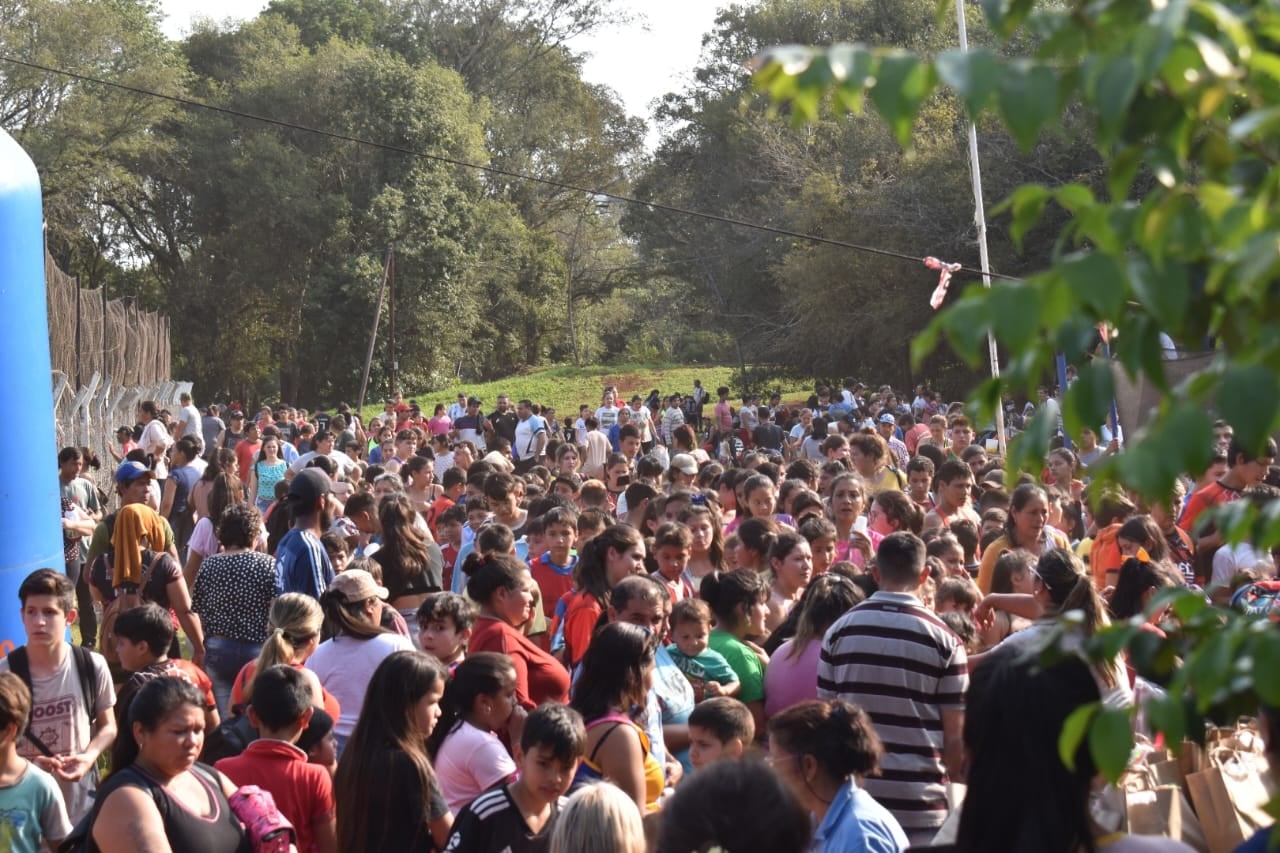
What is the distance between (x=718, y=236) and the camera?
174ft

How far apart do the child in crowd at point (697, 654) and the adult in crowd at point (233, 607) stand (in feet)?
8.26

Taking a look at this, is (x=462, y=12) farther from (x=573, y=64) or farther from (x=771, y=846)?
(x=771, y=846)

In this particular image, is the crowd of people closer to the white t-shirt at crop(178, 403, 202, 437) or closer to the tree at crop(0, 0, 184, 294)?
the white t-shirt at crop(178, 403, 202, 437)

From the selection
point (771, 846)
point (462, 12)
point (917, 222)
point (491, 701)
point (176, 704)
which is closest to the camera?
point (771, 846)

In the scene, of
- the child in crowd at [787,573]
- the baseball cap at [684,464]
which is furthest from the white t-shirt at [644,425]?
the child in crowd at [787,573]

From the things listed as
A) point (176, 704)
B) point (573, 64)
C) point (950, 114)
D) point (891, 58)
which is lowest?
point (176, 704)

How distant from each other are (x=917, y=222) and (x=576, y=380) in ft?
56.0

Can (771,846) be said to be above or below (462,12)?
below

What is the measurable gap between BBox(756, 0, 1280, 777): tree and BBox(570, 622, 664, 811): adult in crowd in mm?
2829

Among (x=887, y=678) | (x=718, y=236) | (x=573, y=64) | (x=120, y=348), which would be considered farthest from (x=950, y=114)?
(x=887, y=678)

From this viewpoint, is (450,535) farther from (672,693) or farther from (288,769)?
(288,769)

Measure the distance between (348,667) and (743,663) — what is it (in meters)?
1.62

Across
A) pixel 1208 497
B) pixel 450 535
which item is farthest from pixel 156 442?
pixel 1208 497

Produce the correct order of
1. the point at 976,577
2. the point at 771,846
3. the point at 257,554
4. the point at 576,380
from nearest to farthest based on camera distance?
the point at 771,846 < the point at 257,554 < the point at 976,577 < the point at 576,380
